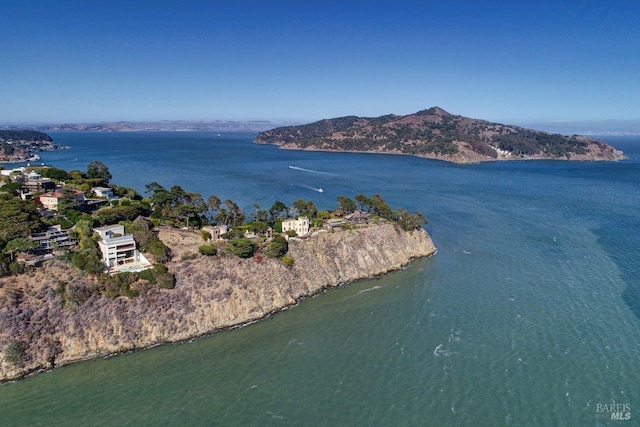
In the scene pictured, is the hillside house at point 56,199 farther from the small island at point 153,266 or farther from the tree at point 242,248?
the tree at point 242,248

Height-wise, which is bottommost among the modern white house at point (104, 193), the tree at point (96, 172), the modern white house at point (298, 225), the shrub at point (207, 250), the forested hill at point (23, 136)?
the shrub at point (207, 250)

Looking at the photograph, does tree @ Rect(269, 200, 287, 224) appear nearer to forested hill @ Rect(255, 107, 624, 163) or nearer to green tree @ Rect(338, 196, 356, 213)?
green tree @ Rect(338, 196, 356, 213)

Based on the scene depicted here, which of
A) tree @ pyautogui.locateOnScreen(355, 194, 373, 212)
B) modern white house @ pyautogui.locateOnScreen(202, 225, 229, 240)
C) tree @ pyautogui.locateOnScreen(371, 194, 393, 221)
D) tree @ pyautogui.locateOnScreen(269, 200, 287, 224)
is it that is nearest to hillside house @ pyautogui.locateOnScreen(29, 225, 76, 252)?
modern white house @ pyautogui.locateOnScreen(202, 225, 229, 240)

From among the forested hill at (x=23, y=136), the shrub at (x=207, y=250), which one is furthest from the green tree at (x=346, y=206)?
the forested hill at (x=23, y=136)

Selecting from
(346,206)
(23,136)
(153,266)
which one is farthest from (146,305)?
(23,136)

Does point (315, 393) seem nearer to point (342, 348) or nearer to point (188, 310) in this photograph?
point (342, 348)

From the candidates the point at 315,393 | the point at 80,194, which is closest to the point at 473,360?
the point at 315,393

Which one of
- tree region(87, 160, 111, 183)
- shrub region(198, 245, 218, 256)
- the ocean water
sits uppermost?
tree region(87, 160, 111, 183)

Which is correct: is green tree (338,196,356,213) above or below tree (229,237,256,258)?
above
